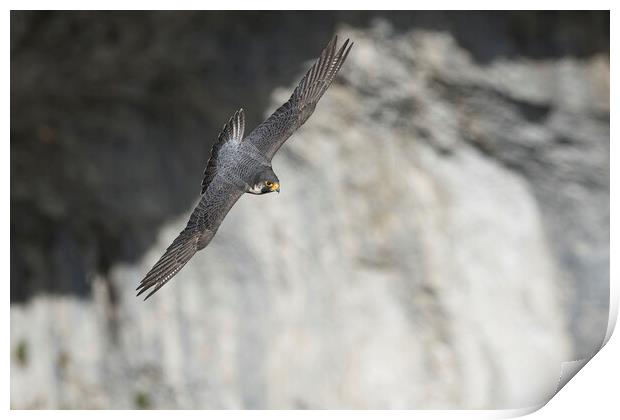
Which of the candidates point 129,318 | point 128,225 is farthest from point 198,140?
point 129,318

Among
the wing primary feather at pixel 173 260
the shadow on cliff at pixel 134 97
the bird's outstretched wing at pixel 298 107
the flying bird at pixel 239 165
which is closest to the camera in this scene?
the wing primary feather at pixel 173 260

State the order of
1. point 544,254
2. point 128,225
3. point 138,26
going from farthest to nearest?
point 128,225 < point 544,254 < point 138,26

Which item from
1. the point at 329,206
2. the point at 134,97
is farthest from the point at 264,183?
the point at 134,97

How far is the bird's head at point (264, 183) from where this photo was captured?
262 cm

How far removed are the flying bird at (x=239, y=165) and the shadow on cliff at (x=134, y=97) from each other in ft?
6.22

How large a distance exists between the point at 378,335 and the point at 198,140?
4.53 ft

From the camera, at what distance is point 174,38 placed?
476cm

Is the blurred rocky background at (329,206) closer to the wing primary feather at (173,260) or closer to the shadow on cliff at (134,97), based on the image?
the shadow on cliff at (134,97)

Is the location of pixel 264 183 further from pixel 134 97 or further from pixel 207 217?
pixel 134 97

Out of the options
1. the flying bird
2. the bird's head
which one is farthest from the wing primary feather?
the bird's head

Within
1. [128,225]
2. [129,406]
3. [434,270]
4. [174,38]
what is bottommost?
[129,406]

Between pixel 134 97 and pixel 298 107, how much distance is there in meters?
2.46

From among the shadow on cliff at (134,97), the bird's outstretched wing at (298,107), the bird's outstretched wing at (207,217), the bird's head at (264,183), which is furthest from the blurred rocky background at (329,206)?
the bird's head at (264,183)

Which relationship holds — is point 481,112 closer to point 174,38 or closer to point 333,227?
point 333,227
